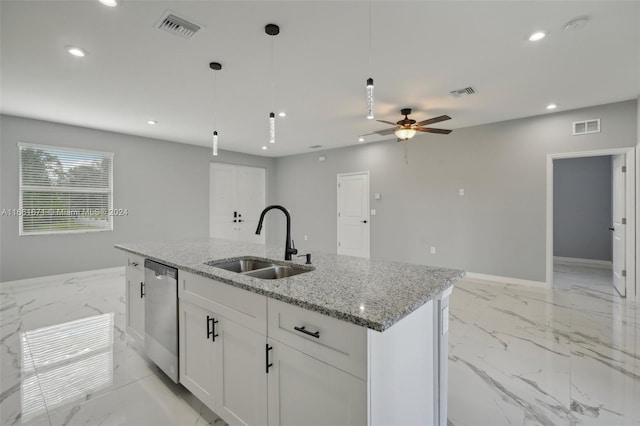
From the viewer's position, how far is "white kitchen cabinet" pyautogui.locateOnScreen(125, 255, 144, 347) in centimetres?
231

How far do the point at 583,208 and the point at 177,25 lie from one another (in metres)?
7.74

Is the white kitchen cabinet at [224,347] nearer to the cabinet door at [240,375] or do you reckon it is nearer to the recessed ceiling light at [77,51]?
the cabinet door at [240,375]

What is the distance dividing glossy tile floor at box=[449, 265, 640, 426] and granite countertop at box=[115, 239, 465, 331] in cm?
98

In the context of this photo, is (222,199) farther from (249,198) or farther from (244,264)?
(244,264)

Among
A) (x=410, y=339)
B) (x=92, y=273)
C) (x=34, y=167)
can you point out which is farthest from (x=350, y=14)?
(x=92, y=273)

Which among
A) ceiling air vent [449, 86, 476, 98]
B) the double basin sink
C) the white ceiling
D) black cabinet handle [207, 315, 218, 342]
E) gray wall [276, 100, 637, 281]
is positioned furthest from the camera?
gray wall [276, 100, 637, 281]

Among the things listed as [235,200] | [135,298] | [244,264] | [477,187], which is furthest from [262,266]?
[235,200]

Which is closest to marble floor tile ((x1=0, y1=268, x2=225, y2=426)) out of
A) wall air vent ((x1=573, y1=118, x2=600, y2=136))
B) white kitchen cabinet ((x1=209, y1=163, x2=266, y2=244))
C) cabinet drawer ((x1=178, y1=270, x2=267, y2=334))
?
cabinet drawer ((x1=178, y1=270, x2=267, y2=334))

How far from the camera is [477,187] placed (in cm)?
488

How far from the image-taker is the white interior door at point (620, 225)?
3.91m

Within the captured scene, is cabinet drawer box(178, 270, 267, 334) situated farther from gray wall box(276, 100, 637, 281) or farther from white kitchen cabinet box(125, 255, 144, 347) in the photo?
gray wall box(276, 100, 637, 281)

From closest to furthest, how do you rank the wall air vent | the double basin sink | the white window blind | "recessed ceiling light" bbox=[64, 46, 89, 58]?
1. the double basin sink
2. "recessed ceiling light" bbox=[64, 46, 89, 58]
3. the wall air vent
4. the white window blind

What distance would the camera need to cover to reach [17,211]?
4.38 m

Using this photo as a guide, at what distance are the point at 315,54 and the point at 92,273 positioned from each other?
516 cm
